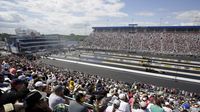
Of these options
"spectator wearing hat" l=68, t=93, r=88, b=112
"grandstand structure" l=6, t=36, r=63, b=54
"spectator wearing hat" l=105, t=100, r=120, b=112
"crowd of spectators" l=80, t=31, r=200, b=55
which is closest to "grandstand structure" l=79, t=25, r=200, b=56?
"crowd of spectators" l=80, t=31, r=200, b=55

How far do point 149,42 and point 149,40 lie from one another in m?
1.27

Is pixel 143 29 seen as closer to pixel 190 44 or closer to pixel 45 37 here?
pixel 190 44

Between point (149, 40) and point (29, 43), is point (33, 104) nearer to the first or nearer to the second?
point (149, 40)

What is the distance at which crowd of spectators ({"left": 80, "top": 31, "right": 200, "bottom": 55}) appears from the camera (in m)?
64.3

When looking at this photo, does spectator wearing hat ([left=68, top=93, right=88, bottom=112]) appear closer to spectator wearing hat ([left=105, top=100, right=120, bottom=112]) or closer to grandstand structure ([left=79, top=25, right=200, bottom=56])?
spectator wearing hat ([left=105, top=100, right=120, bottom=112])

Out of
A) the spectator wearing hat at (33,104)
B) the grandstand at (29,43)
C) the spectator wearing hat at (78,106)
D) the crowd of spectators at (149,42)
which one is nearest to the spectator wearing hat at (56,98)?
the spectator wearing hat at (78,106)

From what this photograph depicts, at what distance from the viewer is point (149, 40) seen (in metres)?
74.9

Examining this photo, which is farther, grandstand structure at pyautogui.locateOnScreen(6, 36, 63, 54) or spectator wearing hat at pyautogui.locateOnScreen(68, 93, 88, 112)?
grandstand structure at pyautogui.locateOnScreen(6, 36, 63, 54)

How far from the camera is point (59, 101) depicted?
5676 mm

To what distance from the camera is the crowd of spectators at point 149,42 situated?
211ft

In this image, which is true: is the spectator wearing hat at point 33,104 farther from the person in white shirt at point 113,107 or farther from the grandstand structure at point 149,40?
the grandstand structure at point 149,40

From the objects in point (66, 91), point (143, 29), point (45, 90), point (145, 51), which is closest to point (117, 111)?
point (45, 90)

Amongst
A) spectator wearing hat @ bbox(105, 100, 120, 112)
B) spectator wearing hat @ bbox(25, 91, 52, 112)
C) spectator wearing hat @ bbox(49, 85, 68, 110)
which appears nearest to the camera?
spectator wearing hat @ bbox(25, 91, 52, 112)

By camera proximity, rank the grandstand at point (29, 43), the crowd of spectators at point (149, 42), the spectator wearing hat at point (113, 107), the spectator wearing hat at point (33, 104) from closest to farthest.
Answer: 1. the spectator wearing hat at point (33, 104)
2. the spectator wearing hat at point (113, 107)
3. the crowd of spectators at point (149, 42)
4. the grandstand at point (29, 43)
